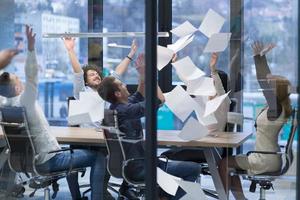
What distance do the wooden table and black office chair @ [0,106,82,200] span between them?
10cm

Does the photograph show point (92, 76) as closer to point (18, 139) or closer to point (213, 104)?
point (18, 139)

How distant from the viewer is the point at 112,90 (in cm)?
396

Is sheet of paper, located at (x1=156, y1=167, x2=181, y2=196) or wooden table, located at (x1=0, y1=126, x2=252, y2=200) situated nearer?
sheet of paper, located at (x1=156, y1=167, x2=181, y2=196)

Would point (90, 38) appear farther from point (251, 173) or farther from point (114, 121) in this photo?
point (251, 173)

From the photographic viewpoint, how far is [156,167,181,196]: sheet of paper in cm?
372

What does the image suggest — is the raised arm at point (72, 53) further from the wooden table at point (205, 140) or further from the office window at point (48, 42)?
the wooden table at point (205, 140)

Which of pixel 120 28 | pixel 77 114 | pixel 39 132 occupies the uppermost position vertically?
pixel 120 28

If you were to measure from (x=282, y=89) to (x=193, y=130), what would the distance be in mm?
683

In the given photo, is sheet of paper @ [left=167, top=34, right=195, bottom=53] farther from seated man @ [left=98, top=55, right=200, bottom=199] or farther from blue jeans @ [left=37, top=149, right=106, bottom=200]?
blue jeans @ [left=37, top=149, right=106, bottom=200]

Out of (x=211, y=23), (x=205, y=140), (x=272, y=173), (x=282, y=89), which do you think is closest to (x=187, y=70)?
(x=211, y=23)

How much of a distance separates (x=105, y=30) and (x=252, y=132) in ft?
4.35

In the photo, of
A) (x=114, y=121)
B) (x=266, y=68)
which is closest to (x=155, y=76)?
(x=114, y=121)

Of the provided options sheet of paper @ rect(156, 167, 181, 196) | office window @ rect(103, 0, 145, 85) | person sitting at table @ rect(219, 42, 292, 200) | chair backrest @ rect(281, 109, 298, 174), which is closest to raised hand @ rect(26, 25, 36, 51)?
office window @ rect(103, 0, 145, 85)

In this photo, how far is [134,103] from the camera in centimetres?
375
